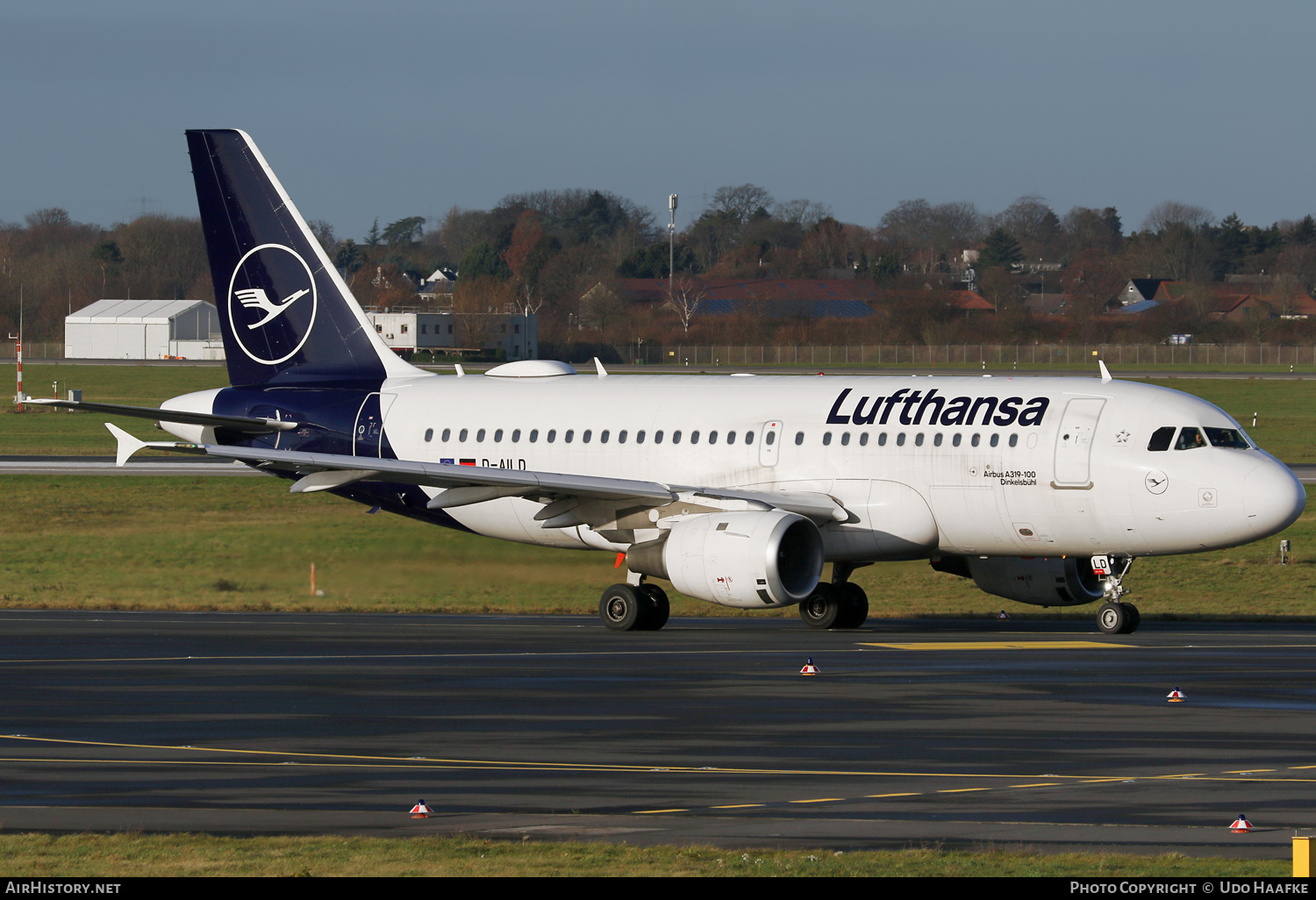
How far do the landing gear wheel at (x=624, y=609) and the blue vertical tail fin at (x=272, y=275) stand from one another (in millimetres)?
8375

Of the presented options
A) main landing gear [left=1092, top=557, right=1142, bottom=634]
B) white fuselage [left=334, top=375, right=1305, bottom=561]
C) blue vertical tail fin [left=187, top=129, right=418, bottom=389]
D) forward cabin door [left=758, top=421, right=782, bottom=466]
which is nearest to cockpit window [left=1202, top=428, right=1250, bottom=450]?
white fuselage [left=334, top=375, right=1305, bottom=561]

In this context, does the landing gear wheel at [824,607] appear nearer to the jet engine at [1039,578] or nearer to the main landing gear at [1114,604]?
the jet engine at [1039,578]

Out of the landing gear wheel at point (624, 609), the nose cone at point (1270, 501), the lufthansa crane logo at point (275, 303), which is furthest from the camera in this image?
the lufthansa crane logo at point (275, 303)

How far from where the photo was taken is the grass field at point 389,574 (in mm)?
36062

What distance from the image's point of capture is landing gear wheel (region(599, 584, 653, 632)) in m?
31.1

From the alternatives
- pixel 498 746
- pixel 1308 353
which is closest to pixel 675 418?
pixel 498 746

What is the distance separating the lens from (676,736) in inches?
739

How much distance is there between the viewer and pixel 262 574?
38.5 m

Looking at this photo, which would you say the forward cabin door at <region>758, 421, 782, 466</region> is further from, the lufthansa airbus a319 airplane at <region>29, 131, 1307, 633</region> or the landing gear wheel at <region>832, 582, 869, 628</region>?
the landing gear wheel at <region>832, 582, 869, 628</region>

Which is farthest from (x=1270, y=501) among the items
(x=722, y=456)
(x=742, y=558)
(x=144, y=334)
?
(x=144, y=334)

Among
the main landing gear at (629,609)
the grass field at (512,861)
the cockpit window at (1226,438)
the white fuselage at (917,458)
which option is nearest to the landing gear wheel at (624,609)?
the main landing gear at (629,609)

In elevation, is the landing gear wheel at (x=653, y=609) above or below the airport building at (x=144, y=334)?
below

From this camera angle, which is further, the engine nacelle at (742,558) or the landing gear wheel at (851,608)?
the landing gear wheel at (851,608)

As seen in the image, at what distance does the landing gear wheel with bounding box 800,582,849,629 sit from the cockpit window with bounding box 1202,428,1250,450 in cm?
690
